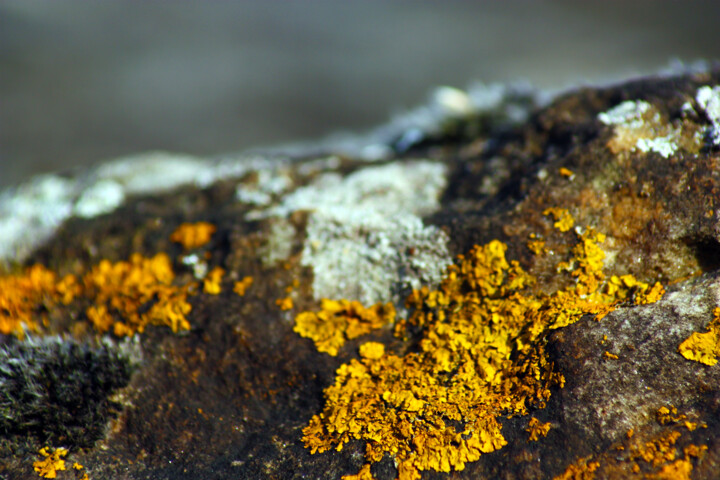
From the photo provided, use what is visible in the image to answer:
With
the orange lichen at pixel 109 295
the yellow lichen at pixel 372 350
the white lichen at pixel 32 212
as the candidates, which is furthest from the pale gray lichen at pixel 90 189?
the yellow lichen at pixel 372 350

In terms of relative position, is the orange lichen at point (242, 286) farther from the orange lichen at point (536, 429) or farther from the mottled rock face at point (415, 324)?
the orange lichen at point (536, 429)

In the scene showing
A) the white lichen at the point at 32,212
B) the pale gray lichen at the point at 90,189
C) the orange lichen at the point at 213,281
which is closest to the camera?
the orange lichen at the point at 213,281

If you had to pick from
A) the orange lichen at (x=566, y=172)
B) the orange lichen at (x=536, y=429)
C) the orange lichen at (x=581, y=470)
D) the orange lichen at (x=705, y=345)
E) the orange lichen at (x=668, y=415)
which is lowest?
the orange lichen at (x=581, y=470)

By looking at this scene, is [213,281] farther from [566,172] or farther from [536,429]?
[566,172]

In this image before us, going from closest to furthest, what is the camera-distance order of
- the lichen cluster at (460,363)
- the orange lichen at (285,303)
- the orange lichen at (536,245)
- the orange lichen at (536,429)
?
1. the orange lichen at (536,429)
2. the lichen cluster at (460,363)
3. the orange lichen at (536,245)
4. the orange lichen at (285,303)

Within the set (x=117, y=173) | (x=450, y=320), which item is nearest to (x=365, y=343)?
(x=450, y=320)

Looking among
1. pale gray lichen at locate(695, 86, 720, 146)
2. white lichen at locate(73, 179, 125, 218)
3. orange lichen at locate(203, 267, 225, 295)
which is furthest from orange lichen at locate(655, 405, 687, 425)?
white lichen at locate(73, 179, 125, 218)

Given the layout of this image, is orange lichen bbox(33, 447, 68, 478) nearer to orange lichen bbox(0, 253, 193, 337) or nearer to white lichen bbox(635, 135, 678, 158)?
orange lichen bbox(0, 253, 193, 337)
